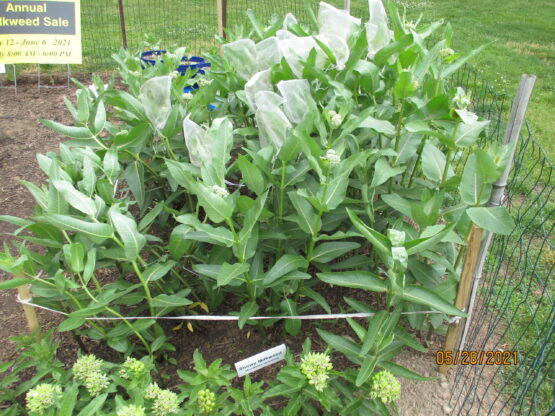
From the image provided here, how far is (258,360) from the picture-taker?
178 centimetres

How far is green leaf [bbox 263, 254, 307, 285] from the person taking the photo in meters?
1.69

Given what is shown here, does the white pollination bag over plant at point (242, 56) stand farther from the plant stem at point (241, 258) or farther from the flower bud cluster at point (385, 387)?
the flower bud cluster at point (385, 387)

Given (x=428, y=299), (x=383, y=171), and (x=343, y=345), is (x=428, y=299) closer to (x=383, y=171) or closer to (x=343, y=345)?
(x=343, y=345)

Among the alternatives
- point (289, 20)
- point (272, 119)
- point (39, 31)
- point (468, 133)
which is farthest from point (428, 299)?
point (39, 31)

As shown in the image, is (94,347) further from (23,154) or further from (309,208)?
(23,154)

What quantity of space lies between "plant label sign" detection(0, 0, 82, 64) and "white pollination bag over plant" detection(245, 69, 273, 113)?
12.5 feet

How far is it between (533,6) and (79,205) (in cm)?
1187

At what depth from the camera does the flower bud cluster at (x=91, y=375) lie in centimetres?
145

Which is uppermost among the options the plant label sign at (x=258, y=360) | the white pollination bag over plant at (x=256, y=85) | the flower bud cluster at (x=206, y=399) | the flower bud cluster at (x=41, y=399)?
the white pollination bag over plant at (x=256, y=85)

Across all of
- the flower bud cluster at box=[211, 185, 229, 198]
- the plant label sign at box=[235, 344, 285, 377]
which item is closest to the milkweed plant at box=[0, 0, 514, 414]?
the flower bud cluster at box=[211, 185, 229, 198]

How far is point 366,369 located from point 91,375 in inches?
35.0

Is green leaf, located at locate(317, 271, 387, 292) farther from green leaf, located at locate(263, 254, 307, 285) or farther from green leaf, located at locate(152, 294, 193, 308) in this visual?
green leaf, located at locate(152, 294, 193, 308)

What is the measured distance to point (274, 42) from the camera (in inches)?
84.4
